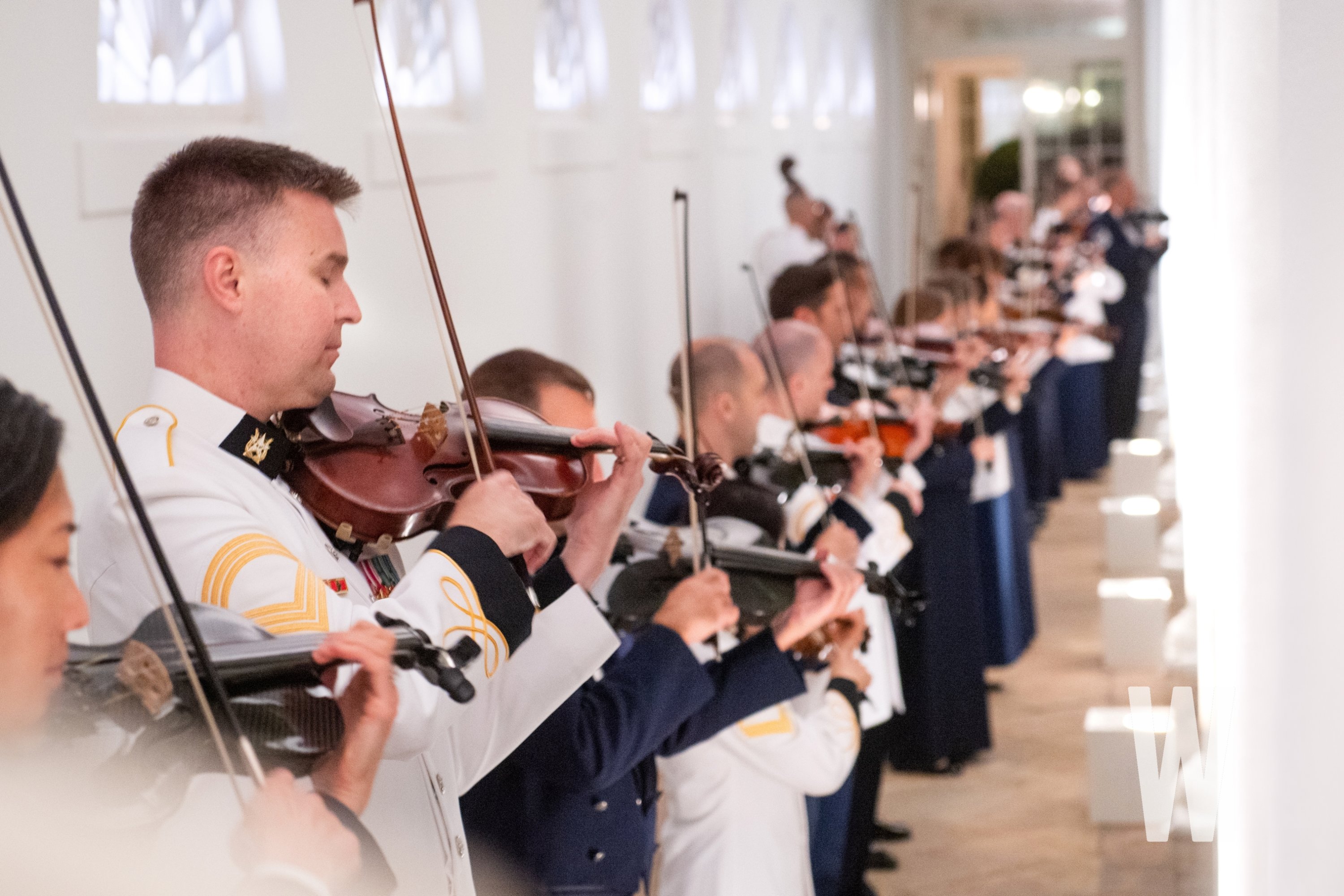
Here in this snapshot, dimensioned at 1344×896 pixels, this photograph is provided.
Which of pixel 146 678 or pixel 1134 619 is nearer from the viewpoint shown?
pixel 146 678

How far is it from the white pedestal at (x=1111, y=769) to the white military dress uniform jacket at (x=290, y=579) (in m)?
2.84

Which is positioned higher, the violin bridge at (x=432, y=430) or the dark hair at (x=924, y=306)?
the violin bridge at (x=432, y=430)

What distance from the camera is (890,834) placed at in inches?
185

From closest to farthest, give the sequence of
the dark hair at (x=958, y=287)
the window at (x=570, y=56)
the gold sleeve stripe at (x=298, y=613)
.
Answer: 1. the gold sleeve stripe at (x=298, y=613)
2. the window at (x=570, y=56)
3. the dark hair at (x=958, y=287)

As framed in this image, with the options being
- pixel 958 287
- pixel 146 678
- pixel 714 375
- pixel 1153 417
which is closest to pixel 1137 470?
pixel 958 287

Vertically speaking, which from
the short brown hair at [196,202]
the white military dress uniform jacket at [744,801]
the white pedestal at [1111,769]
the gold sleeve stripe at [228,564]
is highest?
the short brown hair at [196,202]

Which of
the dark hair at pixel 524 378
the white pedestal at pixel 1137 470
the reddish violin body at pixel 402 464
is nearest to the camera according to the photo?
the reddish violin body at pixel 402 464

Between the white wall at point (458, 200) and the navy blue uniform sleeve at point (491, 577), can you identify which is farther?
the white wall at point (458, 200)

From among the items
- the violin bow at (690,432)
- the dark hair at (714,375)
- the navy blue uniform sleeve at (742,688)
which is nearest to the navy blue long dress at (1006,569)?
the dark hair at (714,375)

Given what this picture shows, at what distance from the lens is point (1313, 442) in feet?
5.34

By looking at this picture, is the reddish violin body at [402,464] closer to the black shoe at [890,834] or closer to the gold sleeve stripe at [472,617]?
the gold sleeve stripe at [472,617]

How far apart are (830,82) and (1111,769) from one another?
7.37 m

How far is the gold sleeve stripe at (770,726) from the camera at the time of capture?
106 inches

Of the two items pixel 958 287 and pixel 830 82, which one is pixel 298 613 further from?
pixel 830 82
